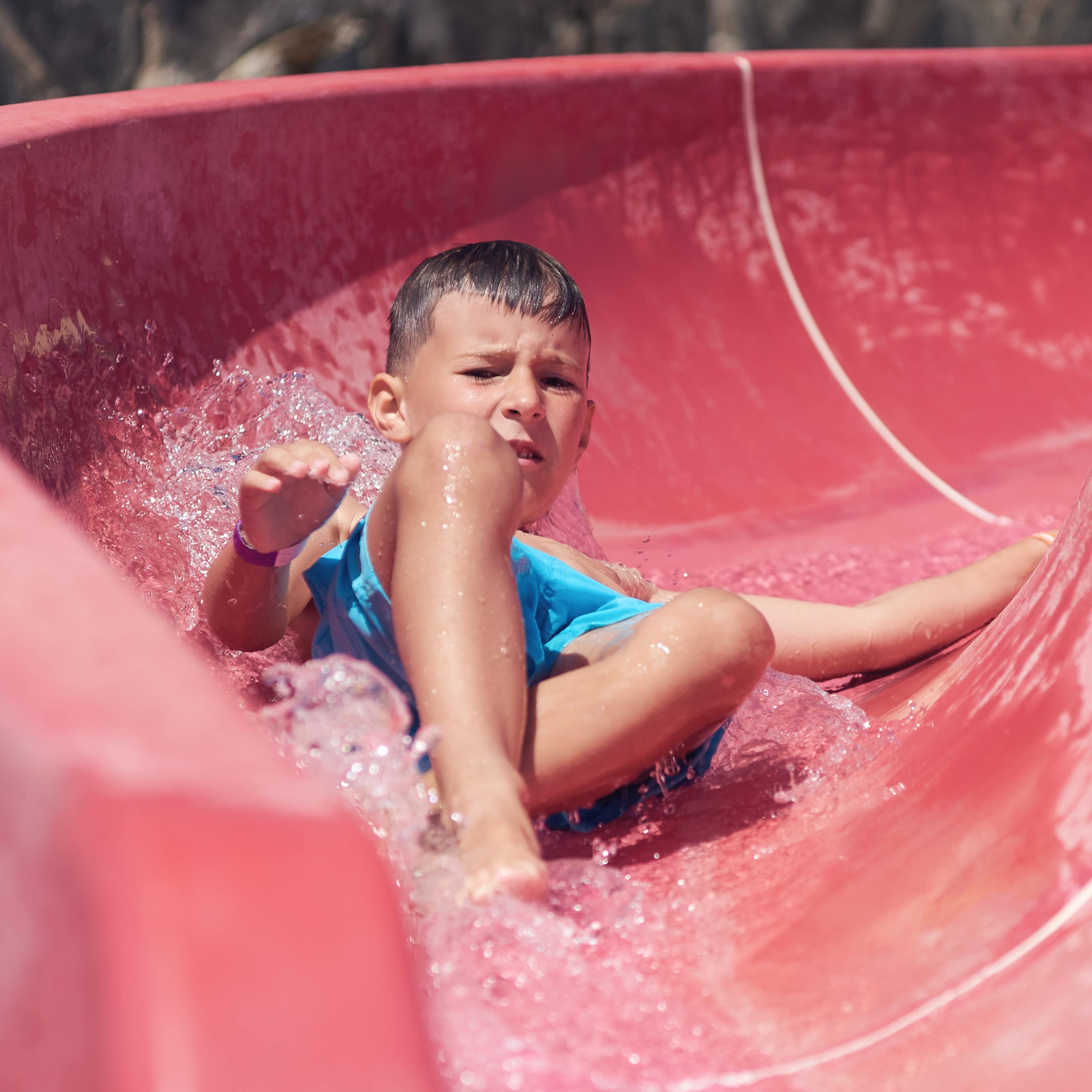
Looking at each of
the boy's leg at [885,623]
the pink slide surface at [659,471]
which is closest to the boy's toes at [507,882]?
the pink slide surface at [659,471]

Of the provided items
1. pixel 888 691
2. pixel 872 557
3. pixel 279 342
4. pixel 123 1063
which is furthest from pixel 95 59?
pixel 123 1063

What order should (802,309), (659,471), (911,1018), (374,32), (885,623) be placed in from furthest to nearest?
(374,32), (802,309), (659,471), (885,623), (911,1018)

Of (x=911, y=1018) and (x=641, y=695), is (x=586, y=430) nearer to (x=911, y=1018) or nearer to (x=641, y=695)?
(x=641, y=695)

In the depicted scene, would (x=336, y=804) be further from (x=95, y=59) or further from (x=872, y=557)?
(x=95, y=59)

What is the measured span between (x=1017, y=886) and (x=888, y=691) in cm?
52

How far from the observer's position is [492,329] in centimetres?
110

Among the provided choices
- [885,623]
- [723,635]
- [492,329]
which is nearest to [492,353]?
[492,329]

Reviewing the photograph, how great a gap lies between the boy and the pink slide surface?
0.12 m

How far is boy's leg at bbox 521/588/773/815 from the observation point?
2.69 ft

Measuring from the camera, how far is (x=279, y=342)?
1629mm

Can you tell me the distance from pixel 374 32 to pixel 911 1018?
3790mm

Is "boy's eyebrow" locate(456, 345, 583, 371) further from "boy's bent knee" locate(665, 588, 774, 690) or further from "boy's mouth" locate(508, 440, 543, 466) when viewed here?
"boy's bent knee" locate(665, 588, 774, 690)

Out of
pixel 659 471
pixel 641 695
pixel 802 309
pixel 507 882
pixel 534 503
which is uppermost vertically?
pixel 802 309

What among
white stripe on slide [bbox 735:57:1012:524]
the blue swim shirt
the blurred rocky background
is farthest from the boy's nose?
the blurred rocky background
